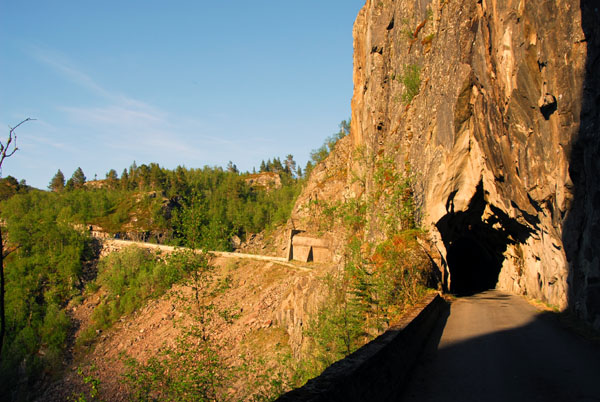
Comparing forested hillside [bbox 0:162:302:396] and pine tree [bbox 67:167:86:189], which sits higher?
pine tree [bbox 67:167:86:189]

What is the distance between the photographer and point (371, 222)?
87.6 feet

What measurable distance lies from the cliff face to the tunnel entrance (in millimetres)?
98

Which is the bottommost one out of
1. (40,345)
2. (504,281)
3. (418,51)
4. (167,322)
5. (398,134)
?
(40,345)

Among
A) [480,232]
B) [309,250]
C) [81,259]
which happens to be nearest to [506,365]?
[480,232]

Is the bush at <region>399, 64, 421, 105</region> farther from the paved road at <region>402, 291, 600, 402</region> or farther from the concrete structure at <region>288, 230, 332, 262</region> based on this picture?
the concrete structure at <region>288, 230, 332, 262</region>

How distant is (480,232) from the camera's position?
24.1 meters

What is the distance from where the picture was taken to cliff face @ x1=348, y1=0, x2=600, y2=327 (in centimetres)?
1025

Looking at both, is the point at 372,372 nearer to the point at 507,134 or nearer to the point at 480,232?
the point at 507,134

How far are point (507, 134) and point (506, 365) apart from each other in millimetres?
9900

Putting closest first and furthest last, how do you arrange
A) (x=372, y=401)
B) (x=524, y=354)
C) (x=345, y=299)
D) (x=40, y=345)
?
(x=372, y=401)
(x=524, y=354)
(x=345, y=299)
(x=40, y=345)

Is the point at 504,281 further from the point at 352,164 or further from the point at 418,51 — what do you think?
the point at 352,164

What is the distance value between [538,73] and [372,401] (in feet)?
37.9

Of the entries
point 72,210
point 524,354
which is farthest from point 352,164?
point 72,210

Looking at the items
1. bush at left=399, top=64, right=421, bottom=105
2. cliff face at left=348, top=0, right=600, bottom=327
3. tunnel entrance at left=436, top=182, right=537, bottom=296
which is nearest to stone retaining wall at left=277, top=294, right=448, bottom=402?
cliff face at left=348, top=0, right=600, bottom=327
